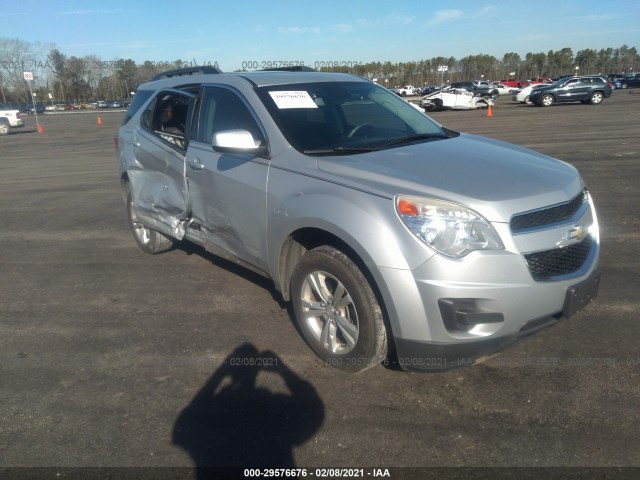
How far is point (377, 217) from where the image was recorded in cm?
303

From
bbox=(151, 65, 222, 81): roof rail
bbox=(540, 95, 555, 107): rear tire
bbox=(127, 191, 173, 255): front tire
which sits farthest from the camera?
bbox=(540, 95, 555, 107): rear tire

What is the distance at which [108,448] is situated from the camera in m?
2.91

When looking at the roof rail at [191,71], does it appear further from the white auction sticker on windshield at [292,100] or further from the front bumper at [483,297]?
the front bumper at [483,297]

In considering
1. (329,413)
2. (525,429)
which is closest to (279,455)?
(329,413)

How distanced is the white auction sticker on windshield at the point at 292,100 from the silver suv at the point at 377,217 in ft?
0.04

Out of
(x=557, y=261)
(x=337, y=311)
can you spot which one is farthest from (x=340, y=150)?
(x=557, y=261)

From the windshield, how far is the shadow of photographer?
5.31ft

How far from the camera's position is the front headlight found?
9.50ft

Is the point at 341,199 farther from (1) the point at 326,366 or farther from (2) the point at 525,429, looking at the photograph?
(2) the point at 525,429

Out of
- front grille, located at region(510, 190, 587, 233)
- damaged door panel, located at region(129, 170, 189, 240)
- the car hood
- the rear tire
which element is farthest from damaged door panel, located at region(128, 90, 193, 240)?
the rear tire

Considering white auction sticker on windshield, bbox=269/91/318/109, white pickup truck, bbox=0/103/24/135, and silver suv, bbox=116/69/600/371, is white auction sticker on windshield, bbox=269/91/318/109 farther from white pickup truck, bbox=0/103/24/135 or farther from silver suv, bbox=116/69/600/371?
white pickup truck, bbox=0/103/24/135

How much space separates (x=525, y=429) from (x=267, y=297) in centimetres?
257

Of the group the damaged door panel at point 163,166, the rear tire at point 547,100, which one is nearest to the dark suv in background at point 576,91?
the rear tire at point 547,100

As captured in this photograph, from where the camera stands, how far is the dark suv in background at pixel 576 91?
3234 cm
